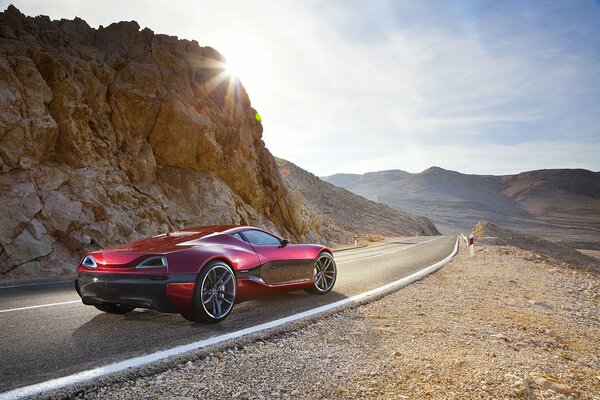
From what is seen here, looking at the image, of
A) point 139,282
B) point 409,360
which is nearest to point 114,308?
point 139,282

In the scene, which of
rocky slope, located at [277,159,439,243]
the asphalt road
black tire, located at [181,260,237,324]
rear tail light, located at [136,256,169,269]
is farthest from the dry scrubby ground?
rocky slope, located at [277,159,439,243]

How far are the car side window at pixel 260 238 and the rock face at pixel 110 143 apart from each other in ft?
27.5

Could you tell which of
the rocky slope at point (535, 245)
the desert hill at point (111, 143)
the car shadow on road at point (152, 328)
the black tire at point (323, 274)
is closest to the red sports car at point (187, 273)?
the car shadow on road at point (152, 328)

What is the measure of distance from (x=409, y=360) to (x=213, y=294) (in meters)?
2.46

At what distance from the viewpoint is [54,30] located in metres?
17.2

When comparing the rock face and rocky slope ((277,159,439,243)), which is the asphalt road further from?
rocky slope ((277,159,439,243))

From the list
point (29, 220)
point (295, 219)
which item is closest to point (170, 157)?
point (29, 220)

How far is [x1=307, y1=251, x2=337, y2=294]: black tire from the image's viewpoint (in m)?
7.17

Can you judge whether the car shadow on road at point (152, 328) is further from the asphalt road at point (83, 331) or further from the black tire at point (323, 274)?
the black tire at point (323, 274)

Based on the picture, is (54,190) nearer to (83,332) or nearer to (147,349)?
(83,332)

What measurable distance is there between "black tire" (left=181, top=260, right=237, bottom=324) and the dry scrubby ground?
91cm

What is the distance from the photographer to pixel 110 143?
17000mm

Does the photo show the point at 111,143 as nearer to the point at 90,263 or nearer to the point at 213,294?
the point at 90,263

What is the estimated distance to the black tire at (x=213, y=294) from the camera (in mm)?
4703
